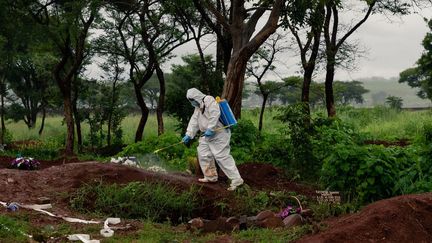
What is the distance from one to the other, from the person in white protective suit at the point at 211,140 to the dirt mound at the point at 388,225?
11.2 ft

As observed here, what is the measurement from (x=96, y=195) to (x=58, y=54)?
1931 cm

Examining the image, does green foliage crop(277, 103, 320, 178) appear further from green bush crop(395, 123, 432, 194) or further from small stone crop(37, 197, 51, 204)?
small stone crop(37, 197, 51, 204)

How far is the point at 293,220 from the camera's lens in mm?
7570

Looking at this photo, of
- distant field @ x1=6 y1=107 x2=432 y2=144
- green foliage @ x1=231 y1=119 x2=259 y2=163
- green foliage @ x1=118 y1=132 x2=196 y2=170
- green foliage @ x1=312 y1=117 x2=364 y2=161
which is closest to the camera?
green foliage @ x1=312 y1=117 x2=364 y2=161

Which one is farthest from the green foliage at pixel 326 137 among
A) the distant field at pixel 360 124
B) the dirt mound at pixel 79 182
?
the distant field at pixel 360 124

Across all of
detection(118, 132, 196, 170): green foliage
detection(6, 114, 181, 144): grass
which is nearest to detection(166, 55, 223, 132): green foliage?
detection(118, 132, 196, 170): green foliage

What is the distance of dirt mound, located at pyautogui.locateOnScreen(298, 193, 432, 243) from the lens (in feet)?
19.6

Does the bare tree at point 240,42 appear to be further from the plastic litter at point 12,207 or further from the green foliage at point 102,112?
the green foliage at point 102,112

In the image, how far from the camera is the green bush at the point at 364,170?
885 cm

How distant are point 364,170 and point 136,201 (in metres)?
3.19

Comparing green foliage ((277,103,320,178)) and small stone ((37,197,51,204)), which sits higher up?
green foliage ((277,103,320,178))

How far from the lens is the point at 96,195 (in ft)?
29.0

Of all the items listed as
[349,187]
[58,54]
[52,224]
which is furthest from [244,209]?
[58,54]

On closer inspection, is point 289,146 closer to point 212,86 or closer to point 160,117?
→ point 212,86
